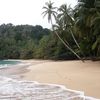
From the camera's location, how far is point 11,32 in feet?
304

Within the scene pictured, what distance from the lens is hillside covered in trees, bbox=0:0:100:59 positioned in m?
28.4

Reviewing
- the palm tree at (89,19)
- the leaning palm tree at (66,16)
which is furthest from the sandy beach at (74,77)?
the leaning palm tree at (66,16)

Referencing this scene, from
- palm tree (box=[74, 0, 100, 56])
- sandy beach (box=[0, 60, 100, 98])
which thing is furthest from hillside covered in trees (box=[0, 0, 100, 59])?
sandy beach (box=[0, 60, 100, 98])

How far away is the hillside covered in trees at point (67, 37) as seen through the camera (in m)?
→ 28.4

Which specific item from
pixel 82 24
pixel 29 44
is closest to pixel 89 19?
pixel 82 24

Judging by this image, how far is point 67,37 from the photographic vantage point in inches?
1747

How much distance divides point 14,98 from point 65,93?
2.15 m

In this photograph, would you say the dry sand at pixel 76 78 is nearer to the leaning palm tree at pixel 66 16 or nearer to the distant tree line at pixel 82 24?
the distant tree line at pixel 82 24

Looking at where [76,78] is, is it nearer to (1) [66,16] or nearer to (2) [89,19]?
(2) [89,19]

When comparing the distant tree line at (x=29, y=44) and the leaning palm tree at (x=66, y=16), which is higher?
the leaning palm tree at (x=66, y=16)

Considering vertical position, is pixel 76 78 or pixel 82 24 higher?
pixel 82 24

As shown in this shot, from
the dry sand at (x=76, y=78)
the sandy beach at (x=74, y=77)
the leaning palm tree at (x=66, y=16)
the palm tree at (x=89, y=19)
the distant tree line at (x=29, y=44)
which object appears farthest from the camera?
the distant tree line at (x=29, y=44)

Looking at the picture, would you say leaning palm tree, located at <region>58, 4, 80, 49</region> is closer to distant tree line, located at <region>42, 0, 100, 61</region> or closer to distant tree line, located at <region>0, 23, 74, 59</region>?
distant tree line, located at <region>42, 0, 100, 61</region>

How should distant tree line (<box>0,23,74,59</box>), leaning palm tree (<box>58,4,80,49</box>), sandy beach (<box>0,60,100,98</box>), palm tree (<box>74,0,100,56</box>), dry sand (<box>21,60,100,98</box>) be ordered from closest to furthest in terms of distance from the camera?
dry sand (<box>21,60,100,98</box>) → sandy beach (<box>0,60,100,98</box>) → palm tree (<box>74,0,100,56</box>) → leaning palm tree (<box>58,4,80,49</box>) → distant tree line (<box>0,23,74,59</box>)
